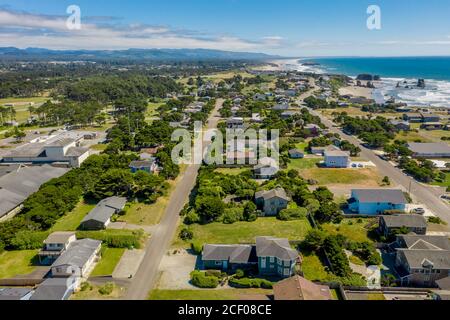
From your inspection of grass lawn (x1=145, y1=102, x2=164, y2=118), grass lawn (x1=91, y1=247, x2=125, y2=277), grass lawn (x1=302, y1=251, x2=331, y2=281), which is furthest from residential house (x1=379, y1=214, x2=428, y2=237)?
grass lawn (x1=145, y1=102, x2=164, y2=118)

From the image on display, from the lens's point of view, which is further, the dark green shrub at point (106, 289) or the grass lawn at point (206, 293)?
the dark green shrub at point (106, 289)

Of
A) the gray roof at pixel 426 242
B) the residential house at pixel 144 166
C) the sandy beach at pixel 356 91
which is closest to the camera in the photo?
the gray roof at pixel 426 242

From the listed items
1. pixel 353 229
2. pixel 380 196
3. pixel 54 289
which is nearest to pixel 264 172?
pixel 380 196

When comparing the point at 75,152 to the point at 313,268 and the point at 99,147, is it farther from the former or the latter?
the point at 313,268

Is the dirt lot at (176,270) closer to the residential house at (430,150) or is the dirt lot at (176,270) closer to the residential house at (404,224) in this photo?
the residential house at (404,224)

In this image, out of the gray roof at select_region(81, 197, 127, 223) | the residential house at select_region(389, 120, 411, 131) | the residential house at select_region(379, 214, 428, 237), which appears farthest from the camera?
the residential house at select_region(389, 120, 411, 131)

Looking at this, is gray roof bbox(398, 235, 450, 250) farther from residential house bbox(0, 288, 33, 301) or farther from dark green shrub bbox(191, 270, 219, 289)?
residential house bbox(0, 288, 33, 301)

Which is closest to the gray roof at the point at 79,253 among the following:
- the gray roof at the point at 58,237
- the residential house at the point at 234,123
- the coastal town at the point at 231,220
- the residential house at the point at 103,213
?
the coastal town at the point at 231,220
